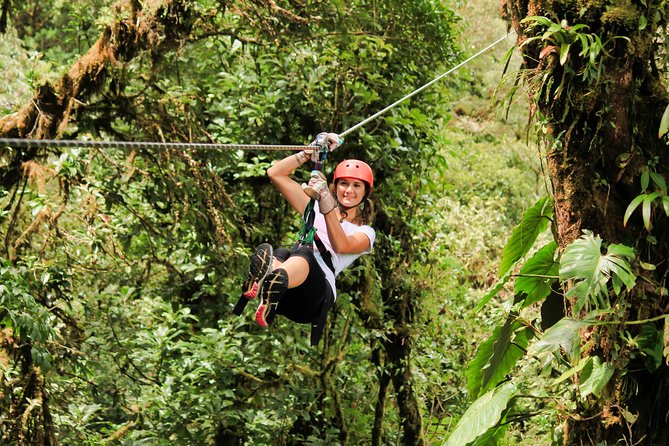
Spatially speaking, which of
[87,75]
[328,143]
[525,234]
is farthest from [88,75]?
[525,234]

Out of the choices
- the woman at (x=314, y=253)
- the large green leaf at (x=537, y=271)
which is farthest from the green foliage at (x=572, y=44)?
the woman at (x=314, y=253)

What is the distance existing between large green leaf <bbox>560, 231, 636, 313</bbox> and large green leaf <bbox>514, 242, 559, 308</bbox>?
2.06 ft

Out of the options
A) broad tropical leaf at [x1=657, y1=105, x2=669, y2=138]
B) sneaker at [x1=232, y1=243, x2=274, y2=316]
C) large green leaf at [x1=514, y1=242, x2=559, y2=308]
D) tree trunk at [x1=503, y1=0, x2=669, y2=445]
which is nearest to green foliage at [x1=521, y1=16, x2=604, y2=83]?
tree trunk at [x1=503, y1=0, x2=669, y2=445]

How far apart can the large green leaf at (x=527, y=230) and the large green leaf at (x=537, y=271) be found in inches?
5.1

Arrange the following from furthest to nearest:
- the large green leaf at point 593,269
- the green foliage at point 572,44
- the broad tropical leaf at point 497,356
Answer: the broad tropical leaf at point 497,356 < the green foliage at point 572,44 < the large green leaf at point 593,269

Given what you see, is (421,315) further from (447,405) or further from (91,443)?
(91,443)

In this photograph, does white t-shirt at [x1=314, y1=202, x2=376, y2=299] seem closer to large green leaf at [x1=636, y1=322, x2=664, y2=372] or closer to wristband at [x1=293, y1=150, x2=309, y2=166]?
wristband at [x1=293, y1=150, x2=309, y2=166]

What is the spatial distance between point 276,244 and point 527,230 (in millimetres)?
2496

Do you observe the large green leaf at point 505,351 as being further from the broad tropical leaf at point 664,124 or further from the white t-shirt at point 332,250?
the broad tropical leaf at point 664,124

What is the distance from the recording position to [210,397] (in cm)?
562

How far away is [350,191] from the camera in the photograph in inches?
147

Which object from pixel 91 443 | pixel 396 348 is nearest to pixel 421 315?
pixel 396 348

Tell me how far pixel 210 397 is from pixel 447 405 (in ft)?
7.73

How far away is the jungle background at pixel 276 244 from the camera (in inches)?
126
